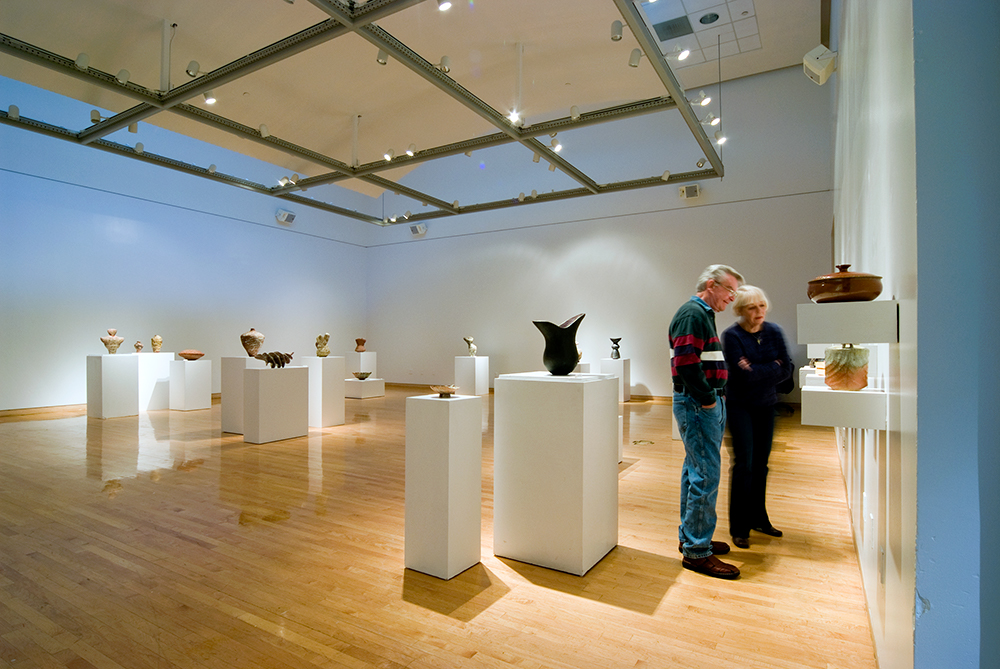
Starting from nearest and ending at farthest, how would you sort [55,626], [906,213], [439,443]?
[906,213] → [55,626] → [439,443]

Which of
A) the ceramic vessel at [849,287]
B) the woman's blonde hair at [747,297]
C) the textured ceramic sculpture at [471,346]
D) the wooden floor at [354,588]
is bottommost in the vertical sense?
the wooden floor at [354,588]

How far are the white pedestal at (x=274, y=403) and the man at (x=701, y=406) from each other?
5.12 meters

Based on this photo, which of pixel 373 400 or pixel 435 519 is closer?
pixel 435 519

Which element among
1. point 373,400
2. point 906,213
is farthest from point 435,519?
point 373,400

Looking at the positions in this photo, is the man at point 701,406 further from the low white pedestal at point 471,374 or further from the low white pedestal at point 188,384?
the low white pedestal at point 471,374

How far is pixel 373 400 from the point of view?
37.7 feet

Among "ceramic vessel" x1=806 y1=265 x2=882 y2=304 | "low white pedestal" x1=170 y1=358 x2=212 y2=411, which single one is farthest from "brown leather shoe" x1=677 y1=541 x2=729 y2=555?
"low white pedestal" x1=170 y1=358 x2=212 y2=411

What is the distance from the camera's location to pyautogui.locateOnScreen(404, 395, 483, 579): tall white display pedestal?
9.23ft

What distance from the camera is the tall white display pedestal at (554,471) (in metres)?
2.88

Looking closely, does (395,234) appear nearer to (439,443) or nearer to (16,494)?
(16,494)

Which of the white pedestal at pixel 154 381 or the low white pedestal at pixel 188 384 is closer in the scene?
the white pedestal at pixel 154 381

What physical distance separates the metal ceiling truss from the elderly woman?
10.8 feet

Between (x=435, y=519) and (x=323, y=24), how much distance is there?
474 centimetres

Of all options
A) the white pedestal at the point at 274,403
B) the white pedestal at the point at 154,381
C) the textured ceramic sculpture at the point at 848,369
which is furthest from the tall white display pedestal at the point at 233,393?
the textured ceramic sculpture at the point at 848,369
